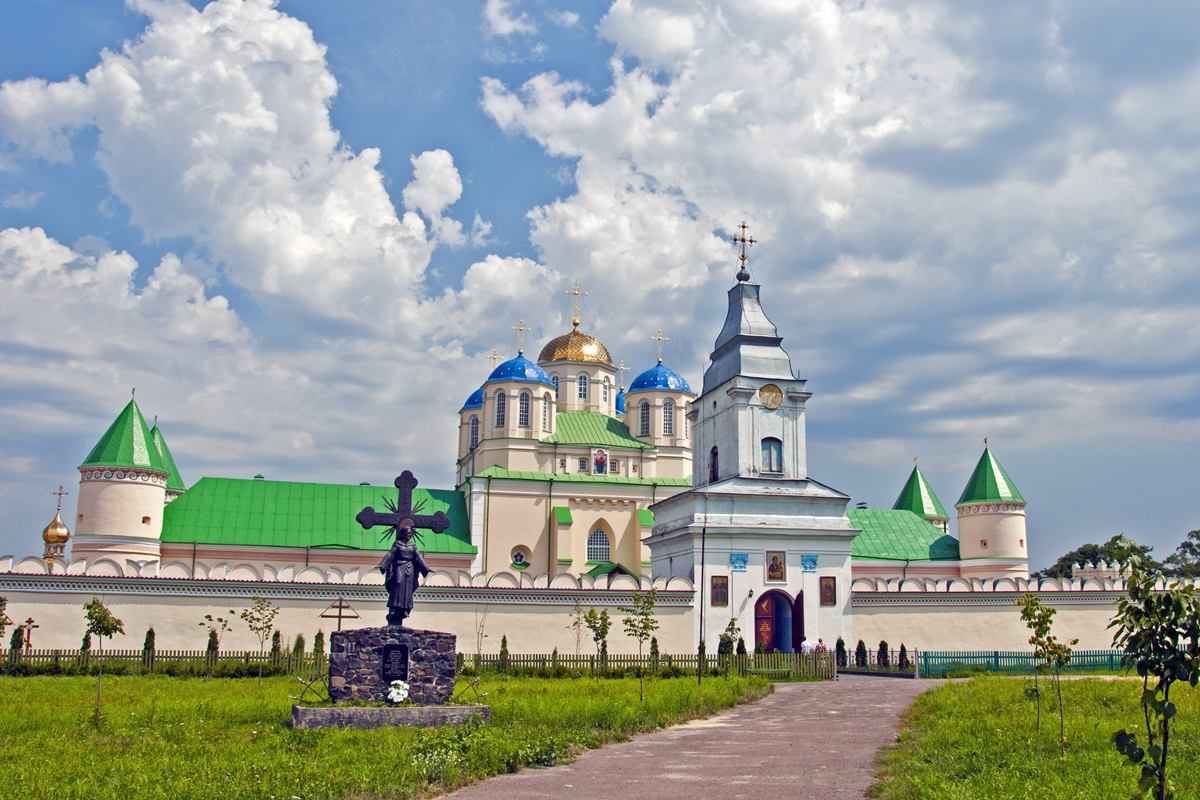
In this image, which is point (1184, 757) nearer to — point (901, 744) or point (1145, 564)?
point (901, 744)

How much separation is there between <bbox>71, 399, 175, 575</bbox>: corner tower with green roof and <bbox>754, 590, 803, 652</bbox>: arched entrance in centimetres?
2135

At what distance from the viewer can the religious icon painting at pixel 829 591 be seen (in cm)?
3244

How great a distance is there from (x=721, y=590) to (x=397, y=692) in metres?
19.2

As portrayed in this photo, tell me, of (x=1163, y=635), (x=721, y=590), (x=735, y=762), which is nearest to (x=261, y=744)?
(x=735, y=762)

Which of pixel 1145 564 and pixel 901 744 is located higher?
pixel 1145 564

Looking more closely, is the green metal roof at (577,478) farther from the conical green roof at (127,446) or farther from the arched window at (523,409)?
the conical green roof at (127,446)

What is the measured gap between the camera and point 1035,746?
38.7 feet

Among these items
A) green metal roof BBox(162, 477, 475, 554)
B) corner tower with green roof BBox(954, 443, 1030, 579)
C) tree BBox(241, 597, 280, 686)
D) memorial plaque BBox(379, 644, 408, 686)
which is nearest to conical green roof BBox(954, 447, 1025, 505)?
corner tower with green roof BBox(954, 443, 1030, 579)

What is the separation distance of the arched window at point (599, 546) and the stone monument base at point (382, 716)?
2988 cm

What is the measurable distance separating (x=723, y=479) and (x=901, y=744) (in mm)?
20741

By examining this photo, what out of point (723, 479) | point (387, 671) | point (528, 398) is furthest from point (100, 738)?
point (528, 398)

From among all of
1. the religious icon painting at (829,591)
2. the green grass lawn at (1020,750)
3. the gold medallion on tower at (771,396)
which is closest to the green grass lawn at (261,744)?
the green grass lawn at (1020,750)

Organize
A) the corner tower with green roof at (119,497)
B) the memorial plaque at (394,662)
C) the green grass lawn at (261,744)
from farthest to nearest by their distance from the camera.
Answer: the corner tower with green roof at (119,497), the memorial plaque at (394,662), the green grass lawn at (261,744)

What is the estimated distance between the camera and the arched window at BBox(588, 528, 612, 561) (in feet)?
142
